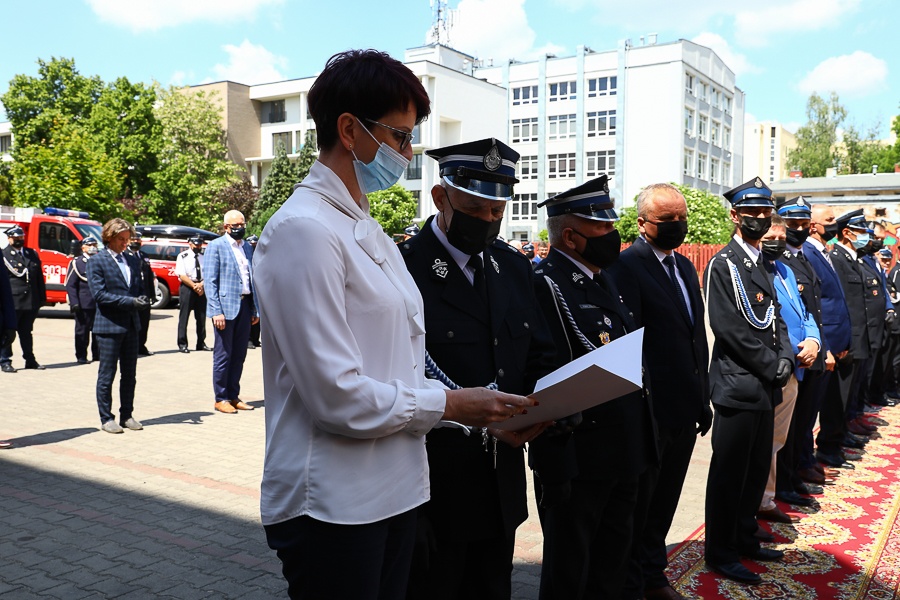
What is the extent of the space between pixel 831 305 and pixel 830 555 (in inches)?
119

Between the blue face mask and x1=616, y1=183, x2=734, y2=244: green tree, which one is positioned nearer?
the blue face mask

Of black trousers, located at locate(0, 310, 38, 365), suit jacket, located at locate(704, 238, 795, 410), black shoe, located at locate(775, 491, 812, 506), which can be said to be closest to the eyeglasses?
suit jacket, located at locate(704, 238, 795, 410)

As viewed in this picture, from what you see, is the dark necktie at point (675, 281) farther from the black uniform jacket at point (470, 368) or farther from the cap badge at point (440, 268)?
the cap badge at point (440, 268)

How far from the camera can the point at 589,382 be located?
96.7 inches

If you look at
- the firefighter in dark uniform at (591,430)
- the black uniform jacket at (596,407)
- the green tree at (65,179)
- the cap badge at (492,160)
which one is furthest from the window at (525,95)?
the cap badge at (492,160)

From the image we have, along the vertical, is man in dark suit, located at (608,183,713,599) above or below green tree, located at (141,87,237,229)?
below

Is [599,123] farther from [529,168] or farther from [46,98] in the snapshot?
[46,98]

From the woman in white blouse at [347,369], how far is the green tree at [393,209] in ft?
140

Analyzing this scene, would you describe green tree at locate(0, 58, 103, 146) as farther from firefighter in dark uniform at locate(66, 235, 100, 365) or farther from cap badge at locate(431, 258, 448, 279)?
cap badge at locate(431, 258, 448, 279)

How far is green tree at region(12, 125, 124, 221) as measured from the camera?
29.7 meters

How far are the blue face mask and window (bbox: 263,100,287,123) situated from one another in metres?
66.1

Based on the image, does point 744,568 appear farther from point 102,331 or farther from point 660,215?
point 102,331

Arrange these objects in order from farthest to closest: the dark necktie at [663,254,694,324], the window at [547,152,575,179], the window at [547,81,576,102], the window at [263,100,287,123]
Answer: the window at [547,81,576,102] → the window at [547,152,575,179] → the window at [263,100,287,123] → the dark necktie at [663,254,694,324]

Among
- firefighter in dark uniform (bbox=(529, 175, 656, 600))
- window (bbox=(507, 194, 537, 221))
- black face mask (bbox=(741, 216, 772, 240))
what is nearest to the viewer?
firefighter in dark uniform (bbox=(529, 175, 656, 600))
